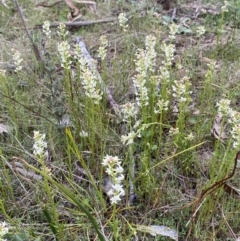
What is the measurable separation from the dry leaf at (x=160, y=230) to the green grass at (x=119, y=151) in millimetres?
31

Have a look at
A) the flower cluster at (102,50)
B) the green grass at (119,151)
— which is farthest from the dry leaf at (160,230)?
the flower cluster at (102,50)

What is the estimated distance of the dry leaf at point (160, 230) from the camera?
1.65 m

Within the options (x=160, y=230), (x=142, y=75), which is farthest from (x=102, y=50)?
(x=160, y=230)

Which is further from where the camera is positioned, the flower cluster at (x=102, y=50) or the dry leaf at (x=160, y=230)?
the flower cluster at (x=102, y=50)

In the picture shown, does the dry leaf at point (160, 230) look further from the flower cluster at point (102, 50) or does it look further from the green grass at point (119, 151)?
the flower cluster at point (102, 50)

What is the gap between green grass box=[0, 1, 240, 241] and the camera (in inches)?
67.2

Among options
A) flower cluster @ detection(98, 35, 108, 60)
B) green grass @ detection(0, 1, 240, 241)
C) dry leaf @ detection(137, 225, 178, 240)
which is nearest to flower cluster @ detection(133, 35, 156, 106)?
green grass @ detection(0, 1, 240, 241)

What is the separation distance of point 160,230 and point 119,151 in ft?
1.67

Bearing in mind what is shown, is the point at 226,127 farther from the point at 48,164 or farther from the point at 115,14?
the point at 115,14

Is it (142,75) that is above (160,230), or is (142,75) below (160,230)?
above

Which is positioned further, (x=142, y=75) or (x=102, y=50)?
(x=102, y=50)

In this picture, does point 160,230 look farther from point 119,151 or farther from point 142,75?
point 142,75

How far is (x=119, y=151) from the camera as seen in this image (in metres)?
2.09

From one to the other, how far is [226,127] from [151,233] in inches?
33.6
